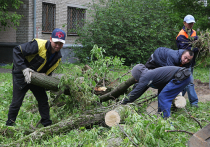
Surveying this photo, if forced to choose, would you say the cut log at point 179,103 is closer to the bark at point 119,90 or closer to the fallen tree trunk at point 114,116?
the bark at point 119,90

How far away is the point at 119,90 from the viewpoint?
15.1ft

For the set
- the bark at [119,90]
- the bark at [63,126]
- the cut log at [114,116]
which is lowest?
the bark at [63,126]

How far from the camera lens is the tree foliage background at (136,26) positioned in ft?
40.4

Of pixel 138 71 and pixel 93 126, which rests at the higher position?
pixel 138 71

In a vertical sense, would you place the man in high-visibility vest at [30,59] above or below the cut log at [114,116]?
above

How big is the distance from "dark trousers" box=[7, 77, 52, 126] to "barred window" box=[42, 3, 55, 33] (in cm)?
996

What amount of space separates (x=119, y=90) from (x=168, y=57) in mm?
1111

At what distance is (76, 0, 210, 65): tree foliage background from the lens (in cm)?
1231

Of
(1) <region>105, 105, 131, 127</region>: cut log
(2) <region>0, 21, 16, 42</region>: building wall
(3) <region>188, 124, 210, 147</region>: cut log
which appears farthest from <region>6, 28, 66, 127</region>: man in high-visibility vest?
(2) <region>0, 21, 16, 42</region>: building wall

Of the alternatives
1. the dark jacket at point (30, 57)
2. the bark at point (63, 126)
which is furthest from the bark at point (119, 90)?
the dark jacket at point (30, 57)

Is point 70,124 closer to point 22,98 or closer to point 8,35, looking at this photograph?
point 22,98

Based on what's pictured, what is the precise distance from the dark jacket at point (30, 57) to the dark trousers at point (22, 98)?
0.13 metres

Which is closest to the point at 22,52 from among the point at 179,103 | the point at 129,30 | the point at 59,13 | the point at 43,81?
the point at 43,81

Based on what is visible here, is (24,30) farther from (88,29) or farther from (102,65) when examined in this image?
(102,65)
